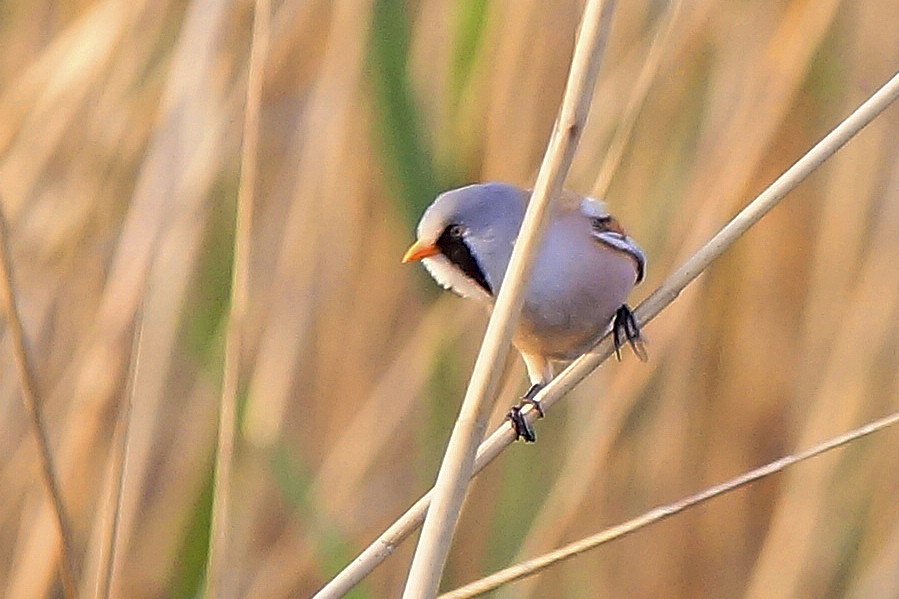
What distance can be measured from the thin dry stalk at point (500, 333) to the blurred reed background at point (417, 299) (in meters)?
0.42

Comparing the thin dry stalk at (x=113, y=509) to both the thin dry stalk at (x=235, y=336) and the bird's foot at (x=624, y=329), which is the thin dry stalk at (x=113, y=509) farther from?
the bird's foot at (x=624, y=329)

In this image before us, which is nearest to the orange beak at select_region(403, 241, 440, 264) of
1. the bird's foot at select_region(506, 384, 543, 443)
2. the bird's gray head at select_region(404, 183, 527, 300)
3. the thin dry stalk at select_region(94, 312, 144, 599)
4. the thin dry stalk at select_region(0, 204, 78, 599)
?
the bird's gray head at select_region(404, 183, 527, 300)

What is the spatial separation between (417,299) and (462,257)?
0.41m

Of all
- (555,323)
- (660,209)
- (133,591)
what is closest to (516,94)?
(660,209)

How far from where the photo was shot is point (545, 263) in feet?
3.98

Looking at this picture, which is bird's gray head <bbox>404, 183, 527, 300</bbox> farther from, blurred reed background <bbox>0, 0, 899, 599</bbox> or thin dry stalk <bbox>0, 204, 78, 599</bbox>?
thin dry stalk <bbox>0, 204, 78, 599</bbox>

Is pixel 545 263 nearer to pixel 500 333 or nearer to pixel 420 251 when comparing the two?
pixel 420 251

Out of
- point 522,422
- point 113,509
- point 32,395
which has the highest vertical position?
point 32,395

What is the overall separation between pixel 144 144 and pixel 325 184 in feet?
0.74

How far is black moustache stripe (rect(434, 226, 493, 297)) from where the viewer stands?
3.91 feet

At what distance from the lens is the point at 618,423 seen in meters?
1.43

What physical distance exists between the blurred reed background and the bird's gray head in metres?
0.08

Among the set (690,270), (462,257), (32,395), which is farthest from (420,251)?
(32,395)

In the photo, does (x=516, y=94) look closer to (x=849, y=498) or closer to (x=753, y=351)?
(x=753, y=351)
